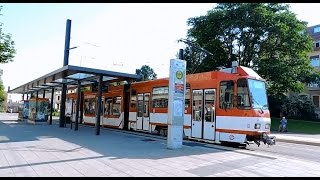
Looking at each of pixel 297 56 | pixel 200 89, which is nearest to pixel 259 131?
pixel 200 89

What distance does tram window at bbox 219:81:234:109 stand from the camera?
574 inches

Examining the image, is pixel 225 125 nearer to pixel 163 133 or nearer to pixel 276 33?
pixel 163 133

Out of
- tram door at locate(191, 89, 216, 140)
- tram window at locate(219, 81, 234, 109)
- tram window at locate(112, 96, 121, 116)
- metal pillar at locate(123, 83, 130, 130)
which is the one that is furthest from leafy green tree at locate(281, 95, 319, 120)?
tram window at locate(219, 81, 234, 109)

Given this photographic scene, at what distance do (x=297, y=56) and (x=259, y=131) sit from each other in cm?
2924

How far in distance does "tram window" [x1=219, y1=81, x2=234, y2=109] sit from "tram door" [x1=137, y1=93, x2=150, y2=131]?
6286mm

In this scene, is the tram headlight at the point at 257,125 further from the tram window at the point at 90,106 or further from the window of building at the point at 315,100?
the window of building at the point at 315,100

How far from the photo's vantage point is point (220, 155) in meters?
12.0

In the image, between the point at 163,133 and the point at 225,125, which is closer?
the point at 225,125

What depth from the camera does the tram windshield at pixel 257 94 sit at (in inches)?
559

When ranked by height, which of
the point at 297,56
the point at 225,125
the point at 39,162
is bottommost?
the point at 39,162

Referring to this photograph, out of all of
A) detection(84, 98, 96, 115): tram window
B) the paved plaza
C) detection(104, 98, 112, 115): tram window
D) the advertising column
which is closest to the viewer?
the paved plaza

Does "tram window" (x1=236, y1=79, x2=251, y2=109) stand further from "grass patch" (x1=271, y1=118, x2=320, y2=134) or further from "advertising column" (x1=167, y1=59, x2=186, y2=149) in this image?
"grass patch" (x1=271, y1=118, x2=320, y2=134)

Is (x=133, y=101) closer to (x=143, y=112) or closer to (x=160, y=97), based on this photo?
(x=143, y=112)

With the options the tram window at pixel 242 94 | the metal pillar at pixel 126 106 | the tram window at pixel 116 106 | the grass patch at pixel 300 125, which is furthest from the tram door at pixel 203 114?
the grass patch at pixel 300 125
